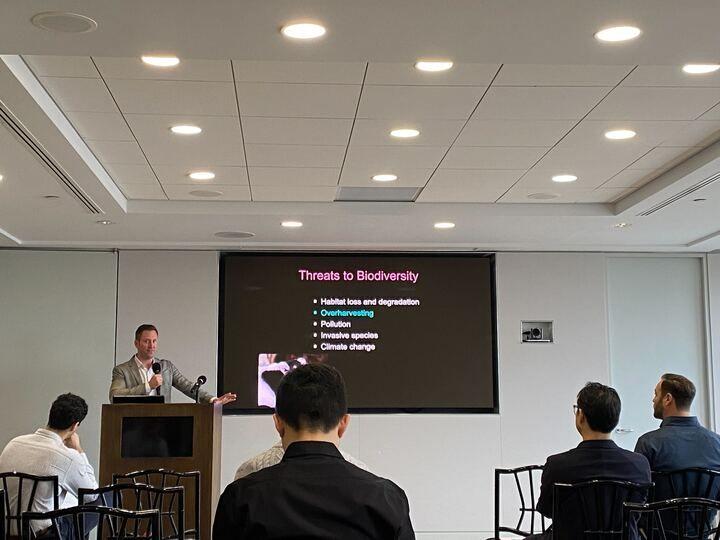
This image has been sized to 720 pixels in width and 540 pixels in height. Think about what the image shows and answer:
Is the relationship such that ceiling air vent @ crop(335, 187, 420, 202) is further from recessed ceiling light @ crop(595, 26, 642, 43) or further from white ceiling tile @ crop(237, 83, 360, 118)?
recessed ceiling light @ crop(595, 26, 642, 43)

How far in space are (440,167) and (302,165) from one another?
0.89 metres

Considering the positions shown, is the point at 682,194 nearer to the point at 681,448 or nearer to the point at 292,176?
the point at 681,448

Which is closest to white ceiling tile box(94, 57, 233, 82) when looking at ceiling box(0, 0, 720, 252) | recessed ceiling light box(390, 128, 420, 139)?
ceiling box(0, 0, 720, 252)

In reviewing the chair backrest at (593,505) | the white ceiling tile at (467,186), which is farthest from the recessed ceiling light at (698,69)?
the white ceiling tile at (467,186)

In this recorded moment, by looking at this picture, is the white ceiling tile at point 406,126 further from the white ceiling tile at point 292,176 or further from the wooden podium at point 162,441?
the wooden podium at point 162,441

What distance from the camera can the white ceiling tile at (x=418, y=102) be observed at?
4.36 m

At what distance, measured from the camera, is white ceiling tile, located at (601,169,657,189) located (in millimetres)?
6043

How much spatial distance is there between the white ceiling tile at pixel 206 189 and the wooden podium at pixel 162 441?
1.65 meters

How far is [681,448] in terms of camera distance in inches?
179

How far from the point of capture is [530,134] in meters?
5.13

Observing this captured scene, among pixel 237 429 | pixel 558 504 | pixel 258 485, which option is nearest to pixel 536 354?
pixel 237 429

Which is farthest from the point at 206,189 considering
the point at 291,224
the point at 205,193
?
the point at 291,224

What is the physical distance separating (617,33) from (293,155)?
2.59 meters

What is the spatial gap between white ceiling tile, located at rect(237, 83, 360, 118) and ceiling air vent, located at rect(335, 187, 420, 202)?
1.86 meters
